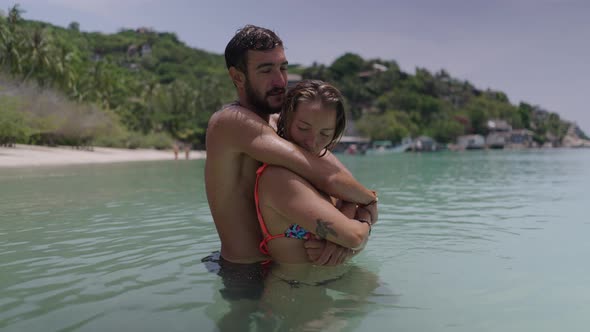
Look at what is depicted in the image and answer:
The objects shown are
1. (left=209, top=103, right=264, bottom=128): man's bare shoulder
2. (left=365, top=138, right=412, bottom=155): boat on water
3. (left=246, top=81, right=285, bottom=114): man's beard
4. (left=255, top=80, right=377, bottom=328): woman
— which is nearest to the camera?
(left=255, top=80, right=377, bottom=328): woman

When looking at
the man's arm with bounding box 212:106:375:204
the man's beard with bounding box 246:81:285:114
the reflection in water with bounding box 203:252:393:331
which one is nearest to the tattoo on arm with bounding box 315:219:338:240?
the man's arm with bounding box 212:106:375:204

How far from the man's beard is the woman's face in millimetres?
306

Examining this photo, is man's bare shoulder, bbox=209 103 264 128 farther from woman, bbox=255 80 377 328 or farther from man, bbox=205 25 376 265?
woman, bbox=255 80 377 328

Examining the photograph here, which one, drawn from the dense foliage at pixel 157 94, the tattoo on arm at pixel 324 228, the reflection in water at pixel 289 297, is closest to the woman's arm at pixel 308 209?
the tattoo on arm at pixel 324 228

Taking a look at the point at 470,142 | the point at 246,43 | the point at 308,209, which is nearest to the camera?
the point at 308,209

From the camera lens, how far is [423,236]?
6.71 meters

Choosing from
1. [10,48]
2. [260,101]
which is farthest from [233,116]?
[10,48]

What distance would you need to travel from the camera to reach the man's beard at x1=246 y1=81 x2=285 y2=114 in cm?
366

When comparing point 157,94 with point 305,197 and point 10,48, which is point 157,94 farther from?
point 305,197

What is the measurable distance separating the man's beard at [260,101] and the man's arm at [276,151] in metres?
0.20

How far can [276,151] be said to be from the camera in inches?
131

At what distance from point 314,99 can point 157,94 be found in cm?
7305

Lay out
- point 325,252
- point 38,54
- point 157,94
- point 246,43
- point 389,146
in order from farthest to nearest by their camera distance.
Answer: point 389,146 < point 157,94 < point 38,54 < point 246,43 < point 325,252

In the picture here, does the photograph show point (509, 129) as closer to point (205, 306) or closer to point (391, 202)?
point (391, 202)
